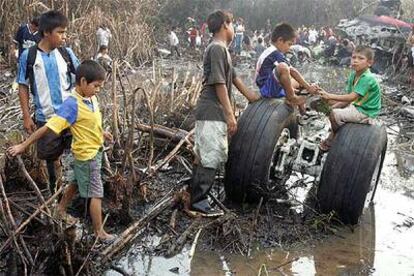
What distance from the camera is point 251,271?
405cm

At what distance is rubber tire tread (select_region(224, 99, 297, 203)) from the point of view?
4.78 metres

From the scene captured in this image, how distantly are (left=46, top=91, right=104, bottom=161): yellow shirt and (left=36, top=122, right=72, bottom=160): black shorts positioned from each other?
0.18 metres

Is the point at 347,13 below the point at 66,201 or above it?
above

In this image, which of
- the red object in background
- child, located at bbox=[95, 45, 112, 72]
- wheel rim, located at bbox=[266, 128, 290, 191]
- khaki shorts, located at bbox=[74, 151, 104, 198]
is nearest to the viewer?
khaki shorts, located at bbox=[74, 151, 104, 198]

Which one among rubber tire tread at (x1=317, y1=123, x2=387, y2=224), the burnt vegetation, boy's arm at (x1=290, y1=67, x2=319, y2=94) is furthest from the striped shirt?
rubber tire tread at (x1=317, y1=123, x2=387, y2=224)

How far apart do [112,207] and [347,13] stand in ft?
99.7

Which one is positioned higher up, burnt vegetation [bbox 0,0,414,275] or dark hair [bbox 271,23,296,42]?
dark hair [bbox 271,23,296,42]

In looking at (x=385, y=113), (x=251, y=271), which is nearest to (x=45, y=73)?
(x=251, y=271)

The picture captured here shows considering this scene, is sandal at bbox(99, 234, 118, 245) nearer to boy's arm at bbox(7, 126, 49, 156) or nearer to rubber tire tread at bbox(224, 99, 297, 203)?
boy's arm at bbox(7, 126, 49, 156)

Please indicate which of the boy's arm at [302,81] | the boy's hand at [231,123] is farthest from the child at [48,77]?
the boy's arm at [302,81]

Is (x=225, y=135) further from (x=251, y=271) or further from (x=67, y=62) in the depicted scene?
(x=67, y=62)

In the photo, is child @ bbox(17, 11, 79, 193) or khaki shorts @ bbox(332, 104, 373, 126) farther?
khaki shorts @ bbox(332, 104, 373, 126)

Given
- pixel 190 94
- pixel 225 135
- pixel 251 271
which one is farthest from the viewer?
pixel 190 94

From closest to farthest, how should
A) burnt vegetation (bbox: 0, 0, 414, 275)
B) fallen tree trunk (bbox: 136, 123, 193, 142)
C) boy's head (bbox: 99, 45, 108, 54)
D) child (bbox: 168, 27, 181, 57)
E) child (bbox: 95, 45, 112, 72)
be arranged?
burnt vegetation (bbox: 0, 0, 414, 275) → fallen tree trunk (bbox: 136, 123, 193, 142) → child (bbox: 95, 45, 112, 72) → boy's head (bbox: 99, 45, 108, 54) → child (bbox: 168, 27, 181, 57)
